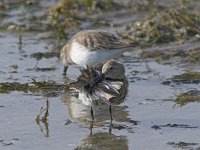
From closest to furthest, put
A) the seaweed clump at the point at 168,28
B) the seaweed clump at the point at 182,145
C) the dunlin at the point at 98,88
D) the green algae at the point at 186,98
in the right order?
the seaweed clump at the point at 182,145 → the dunlin at the point at 98,88 → the green algae at the point at 186,98 → the seaweed clump at the point at 168,28

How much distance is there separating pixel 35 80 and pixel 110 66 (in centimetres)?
193

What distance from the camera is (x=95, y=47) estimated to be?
938 cm

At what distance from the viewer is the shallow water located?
6723 mm

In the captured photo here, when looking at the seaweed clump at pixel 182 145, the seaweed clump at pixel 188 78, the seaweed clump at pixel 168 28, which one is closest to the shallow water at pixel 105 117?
the seaweed clump at pixel 182 145

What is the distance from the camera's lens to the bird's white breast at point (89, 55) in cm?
936

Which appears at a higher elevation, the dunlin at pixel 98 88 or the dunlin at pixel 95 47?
the dunlin at pixel 98 88

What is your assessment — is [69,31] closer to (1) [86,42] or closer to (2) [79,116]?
(1) [86,42]

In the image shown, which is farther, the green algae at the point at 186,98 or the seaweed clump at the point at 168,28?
the seaweed clump at the point at 168,28

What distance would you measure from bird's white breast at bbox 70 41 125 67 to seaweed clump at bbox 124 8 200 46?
5.24 feet

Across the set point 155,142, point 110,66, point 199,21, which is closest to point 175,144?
point 155,142

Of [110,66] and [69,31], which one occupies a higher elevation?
[110,66]

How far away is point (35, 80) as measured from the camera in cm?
927

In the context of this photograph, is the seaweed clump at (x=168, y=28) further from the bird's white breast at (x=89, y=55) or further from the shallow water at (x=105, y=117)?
the bird's white breast at (x=89, y=55)

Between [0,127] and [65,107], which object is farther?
[65,107]
